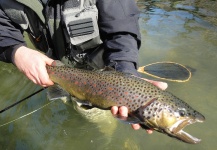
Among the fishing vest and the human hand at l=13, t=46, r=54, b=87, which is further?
the fishing vest

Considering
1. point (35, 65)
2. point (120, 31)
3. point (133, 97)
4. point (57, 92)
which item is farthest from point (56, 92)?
point (120, 31)

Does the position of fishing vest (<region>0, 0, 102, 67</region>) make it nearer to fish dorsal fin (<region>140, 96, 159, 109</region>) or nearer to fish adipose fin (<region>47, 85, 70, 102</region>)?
fish adipose fin (<region>47, 85, 70, 102</region>)

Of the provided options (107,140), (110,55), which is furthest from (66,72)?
(107,140)

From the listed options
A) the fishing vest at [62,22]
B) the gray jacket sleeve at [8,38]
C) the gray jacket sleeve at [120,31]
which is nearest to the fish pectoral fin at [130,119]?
the gray jacket sleeve at [120,31]

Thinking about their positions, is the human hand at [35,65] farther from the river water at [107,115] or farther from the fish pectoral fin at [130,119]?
the river water at [107,115]

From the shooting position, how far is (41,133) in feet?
13.4

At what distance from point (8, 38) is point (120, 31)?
4.18ft

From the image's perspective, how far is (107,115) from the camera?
400 cm

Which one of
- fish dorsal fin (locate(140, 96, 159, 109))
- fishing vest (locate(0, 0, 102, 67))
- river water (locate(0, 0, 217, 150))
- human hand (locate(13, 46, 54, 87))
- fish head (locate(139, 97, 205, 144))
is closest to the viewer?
fish head (locate(139, 97, 205, 144))

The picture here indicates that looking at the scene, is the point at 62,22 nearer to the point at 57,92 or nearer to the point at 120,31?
the point at 120,31

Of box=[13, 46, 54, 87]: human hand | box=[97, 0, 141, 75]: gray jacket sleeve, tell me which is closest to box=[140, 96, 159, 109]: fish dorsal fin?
box=[97, 0, 141, 75]: gray jacket sleeve

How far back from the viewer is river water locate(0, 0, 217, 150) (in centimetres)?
389

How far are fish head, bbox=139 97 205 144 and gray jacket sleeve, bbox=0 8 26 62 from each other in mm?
1658

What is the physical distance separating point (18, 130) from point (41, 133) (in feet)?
1.21
